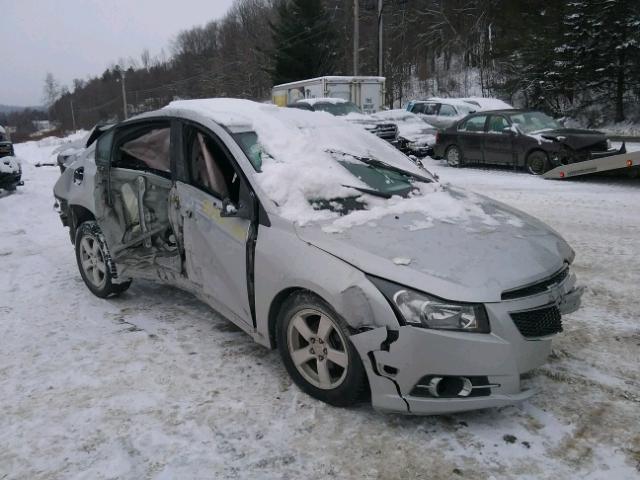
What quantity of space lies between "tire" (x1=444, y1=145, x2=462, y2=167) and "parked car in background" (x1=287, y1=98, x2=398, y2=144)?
166 centimetres

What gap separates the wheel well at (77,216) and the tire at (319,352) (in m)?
2.92

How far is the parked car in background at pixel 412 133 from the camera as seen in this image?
16281 mm

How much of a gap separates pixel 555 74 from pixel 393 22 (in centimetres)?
2298

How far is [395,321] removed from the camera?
2730 millimetres

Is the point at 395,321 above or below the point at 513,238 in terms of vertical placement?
below

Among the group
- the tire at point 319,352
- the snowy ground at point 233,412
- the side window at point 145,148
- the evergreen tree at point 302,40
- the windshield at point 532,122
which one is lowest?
the snowy ground at point 233,412

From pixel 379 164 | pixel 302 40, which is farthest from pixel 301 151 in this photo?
pixel 302 40

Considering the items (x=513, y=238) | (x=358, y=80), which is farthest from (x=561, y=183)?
(x=358, y=80)

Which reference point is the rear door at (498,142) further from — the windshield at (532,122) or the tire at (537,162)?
the tire at (537,162)

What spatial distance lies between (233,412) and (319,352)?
62 cm

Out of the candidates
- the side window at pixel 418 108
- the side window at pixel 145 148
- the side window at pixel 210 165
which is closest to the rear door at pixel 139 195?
the side window at pixel 145 148

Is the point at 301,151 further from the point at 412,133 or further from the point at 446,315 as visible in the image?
the point at 412,133

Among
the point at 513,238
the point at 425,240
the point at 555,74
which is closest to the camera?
the point at 425,240

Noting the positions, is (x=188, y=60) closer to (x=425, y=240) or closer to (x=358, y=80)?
(x=358, y=80)
